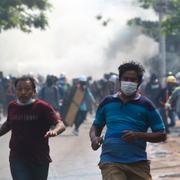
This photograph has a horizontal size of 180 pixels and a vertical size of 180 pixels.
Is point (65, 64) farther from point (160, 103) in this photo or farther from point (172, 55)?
point (160, 103)

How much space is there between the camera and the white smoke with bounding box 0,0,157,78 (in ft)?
163

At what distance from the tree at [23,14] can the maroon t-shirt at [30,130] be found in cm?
1812

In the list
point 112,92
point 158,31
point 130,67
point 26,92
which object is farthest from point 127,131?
point 158,31

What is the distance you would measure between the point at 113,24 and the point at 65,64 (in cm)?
462

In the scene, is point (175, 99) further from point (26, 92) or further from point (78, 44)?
point (78, 44)

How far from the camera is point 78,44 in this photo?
5547 centimetres

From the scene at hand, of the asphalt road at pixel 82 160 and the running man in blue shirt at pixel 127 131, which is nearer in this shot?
the running man in blue shirt at pixel 127 131

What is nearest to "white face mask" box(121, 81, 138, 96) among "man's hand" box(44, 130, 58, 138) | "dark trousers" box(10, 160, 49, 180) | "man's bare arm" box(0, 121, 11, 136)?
"man's hand" box(44, 130, 58, 138)

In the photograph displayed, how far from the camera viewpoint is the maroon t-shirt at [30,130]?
21.1 ft

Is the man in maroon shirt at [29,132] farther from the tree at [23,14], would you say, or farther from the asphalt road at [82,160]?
the tree at [23,14]

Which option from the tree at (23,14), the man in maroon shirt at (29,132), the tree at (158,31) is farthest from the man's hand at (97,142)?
the tree at (158,31)

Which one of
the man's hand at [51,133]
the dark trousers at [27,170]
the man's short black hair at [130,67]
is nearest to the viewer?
the man's short black hair at [130,67]

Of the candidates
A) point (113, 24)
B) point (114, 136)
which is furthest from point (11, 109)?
point (113, 24)

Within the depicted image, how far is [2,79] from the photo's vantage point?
26.3 meters
